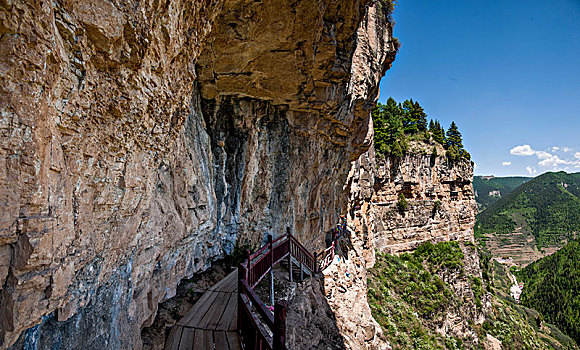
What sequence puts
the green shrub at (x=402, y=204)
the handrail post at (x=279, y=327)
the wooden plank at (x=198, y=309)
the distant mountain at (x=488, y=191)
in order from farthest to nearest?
the distant mountain at (x=488, y=191) < the green shrub at (x=402, y=204) < the wooden plank at (x=198, y=309) < the handrail post at (x=279, y=327)

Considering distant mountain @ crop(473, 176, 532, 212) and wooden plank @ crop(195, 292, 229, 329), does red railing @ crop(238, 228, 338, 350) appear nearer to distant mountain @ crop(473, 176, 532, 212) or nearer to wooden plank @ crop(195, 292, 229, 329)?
wooden plank @ crop(195, 292, 229, 329)

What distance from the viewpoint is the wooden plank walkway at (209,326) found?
420 cm

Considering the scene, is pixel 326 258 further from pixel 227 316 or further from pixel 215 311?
pixel 227 316

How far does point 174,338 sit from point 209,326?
0.54 m

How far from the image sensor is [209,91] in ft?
21.5

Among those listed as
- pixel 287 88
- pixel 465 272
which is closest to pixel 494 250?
pixel 465 272

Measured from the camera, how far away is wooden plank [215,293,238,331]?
4602 millimetres

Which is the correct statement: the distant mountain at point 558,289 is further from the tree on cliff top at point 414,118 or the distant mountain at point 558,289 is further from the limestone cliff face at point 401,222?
the tree on cliff top at point 414,118

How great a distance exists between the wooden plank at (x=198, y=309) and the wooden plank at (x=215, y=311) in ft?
0.45

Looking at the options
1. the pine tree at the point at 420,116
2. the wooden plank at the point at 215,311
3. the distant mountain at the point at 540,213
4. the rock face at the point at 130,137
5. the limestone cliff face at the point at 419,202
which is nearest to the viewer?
the rock face at the point at 130,137

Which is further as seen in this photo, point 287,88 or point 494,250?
point 494,250

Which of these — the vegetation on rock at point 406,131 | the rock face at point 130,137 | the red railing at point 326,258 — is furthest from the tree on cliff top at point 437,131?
the rock face at point 130,137

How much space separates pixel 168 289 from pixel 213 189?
8.19ft

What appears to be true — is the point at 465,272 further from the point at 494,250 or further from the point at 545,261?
the point at 494,250
